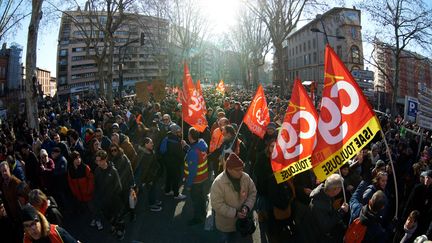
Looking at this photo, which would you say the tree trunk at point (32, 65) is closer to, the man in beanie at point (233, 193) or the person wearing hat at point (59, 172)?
the person wearing hat at point (59, 172)

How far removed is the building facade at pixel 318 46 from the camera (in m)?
52.8

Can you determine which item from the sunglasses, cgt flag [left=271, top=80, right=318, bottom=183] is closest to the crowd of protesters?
the sunglasses

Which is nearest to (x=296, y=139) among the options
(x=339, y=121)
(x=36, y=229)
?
(x=339, y=121)

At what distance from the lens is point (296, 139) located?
4.59 metres

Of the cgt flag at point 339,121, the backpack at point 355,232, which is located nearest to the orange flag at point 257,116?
the cgt flag at point 339,121

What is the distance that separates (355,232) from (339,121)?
115 centimetres

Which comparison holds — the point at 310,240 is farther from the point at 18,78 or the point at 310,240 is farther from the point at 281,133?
the point at 18,78

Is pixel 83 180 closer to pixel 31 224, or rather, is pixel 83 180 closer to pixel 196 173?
pixel 196 173

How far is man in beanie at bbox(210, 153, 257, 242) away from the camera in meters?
4.20

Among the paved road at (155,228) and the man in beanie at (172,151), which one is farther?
the man in beanie at (172,151)

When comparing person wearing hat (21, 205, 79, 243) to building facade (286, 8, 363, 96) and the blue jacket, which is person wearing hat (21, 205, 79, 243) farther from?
Result: building facade (286, 8, 363, 96)

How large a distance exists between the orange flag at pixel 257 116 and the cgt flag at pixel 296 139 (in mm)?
2797

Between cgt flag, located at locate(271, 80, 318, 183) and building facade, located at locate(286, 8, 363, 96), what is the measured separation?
44863 millimetres

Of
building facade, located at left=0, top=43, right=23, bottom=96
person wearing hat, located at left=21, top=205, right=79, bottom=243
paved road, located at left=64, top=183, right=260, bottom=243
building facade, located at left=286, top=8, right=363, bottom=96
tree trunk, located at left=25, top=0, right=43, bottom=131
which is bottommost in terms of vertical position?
paved road, located at left=64, top=183, right=260, bottom=243
